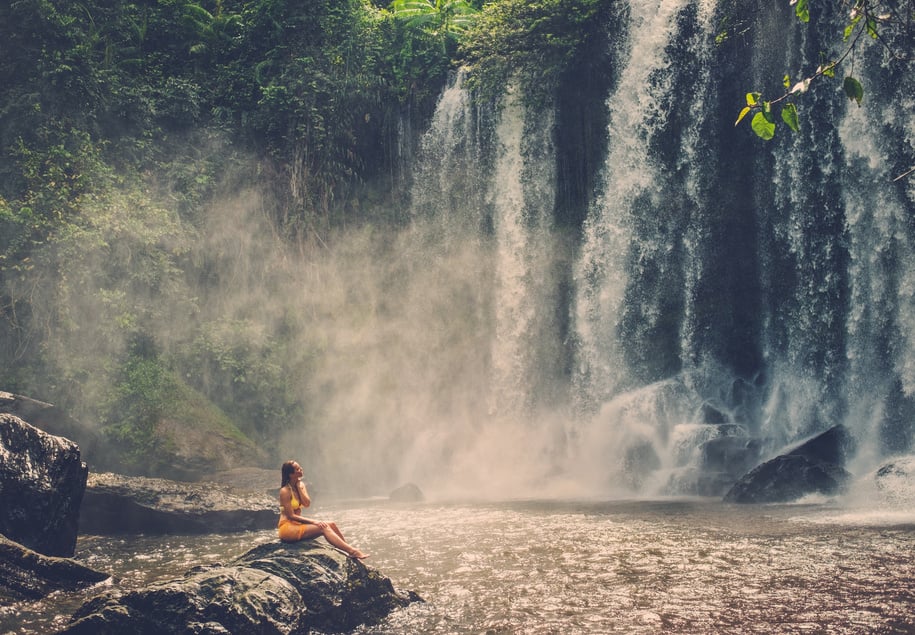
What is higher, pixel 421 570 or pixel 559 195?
pixel 559 195

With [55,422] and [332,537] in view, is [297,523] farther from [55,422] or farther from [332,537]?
[55,422]

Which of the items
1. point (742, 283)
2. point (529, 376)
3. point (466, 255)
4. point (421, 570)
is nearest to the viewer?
point (421, 570)

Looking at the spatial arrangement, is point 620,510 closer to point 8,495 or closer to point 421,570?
point 421,570

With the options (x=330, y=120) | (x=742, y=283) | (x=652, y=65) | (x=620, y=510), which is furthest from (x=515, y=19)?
(x=620, y=510)

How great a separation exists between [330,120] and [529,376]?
397 inches

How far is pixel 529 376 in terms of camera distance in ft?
75.8

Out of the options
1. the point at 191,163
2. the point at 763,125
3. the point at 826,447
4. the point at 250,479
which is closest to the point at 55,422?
the point at 250,479

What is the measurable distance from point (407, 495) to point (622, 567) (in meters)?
9.99

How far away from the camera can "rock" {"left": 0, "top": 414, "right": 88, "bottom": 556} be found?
388 inches

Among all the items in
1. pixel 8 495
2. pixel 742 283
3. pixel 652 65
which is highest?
pixel 652 65

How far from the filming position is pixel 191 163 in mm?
23391

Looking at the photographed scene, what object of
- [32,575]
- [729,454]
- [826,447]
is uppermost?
[826,447]

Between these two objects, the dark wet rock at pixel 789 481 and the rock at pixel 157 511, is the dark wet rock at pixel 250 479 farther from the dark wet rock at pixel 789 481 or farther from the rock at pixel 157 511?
the dark wet rock at pixel 789 481

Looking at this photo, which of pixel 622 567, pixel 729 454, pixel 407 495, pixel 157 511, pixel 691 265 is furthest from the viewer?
pixel 691 265
